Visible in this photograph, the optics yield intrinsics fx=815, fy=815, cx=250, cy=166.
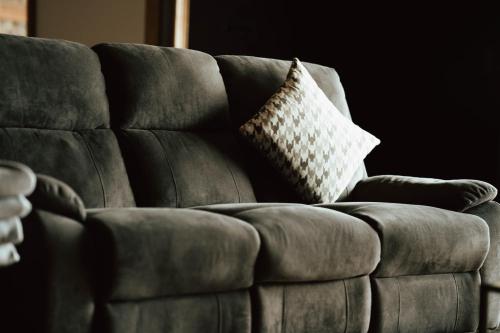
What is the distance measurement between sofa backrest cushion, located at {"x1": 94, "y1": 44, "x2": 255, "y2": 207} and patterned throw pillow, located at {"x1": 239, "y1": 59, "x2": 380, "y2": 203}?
0.14 m

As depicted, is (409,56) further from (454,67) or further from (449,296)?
(449,296)

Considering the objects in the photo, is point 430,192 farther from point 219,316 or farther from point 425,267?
point 219,316

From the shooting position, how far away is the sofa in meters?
1.87

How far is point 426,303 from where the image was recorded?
261 centimetres

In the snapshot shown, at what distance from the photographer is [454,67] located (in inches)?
165

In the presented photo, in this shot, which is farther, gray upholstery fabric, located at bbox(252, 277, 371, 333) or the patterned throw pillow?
the patterned throw pillow

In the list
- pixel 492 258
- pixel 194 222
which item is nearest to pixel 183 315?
pixel 194 222

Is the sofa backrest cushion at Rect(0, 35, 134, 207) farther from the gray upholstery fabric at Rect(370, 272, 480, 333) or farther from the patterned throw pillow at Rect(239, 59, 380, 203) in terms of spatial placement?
the gray upholstery fabric at Rect(370, 272, 480, 333)

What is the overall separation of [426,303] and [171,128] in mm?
1070

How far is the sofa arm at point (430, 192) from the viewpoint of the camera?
112 inches

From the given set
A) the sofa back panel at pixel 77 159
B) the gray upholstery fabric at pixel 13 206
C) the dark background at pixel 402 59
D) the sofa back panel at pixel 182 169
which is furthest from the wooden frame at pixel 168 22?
the gray upholstery fabric at pixel 13 206

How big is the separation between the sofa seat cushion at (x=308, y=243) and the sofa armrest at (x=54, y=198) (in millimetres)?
535

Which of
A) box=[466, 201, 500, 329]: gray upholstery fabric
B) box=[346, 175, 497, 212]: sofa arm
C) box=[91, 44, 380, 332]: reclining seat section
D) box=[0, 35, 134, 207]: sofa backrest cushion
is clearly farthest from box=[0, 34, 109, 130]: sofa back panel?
box=[466, 201, 500, 329]: gray upholstery fabric

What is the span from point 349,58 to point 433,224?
2153mm
